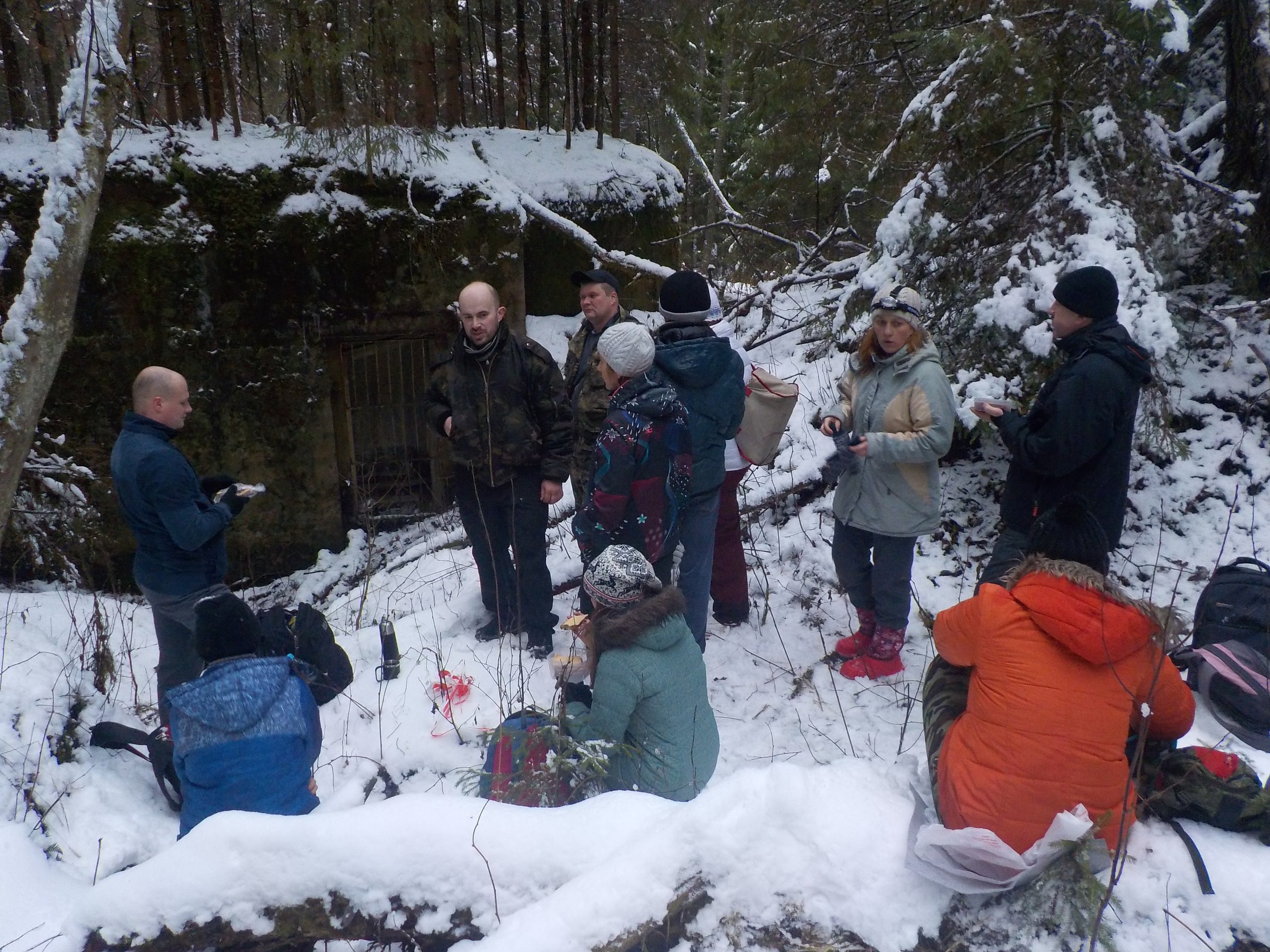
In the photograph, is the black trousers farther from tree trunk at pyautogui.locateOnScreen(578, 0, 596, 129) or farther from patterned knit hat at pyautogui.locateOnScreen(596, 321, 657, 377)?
tree trunk at pyautogui.locateOnScreen(578, 0, 596, 129)

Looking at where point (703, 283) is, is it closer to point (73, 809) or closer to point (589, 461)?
point (589, 461)

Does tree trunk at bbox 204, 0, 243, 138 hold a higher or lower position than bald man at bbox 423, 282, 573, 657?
higher

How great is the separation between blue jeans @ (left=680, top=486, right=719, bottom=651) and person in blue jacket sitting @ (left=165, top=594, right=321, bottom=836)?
70.4 inches

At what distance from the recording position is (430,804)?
195 cm

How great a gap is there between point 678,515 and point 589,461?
0.66m

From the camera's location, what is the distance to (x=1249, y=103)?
491 centimetres

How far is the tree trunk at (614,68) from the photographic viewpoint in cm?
755

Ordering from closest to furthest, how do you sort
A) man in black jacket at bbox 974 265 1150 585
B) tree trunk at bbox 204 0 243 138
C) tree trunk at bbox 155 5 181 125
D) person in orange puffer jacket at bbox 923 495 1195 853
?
person in orange puffer jacket at bbox 923 495 1195 853, man in black jacket at bbox 974 265 1150 585, tree trunk at bbox 155 5 181 125, tree trunk at bbox 204 0 243 138

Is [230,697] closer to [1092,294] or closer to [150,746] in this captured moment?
[150,746]

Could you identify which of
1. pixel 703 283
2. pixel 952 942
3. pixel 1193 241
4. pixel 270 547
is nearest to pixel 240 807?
pixel 952 942

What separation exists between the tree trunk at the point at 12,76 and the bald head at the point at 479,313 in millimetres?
4996

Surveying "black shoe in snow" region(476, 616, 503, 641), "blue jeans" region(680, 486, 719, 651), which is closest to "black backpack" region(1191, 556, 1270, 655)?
"blue jeans" region(680, 486, 719, 651)

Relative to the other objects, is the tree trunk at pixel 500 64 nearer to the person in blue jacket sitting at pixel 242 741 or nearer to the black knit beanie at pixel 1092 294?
the black knit beanie at pixel 1092 294

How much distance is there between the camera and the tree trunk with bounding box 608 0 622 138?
7551mm
